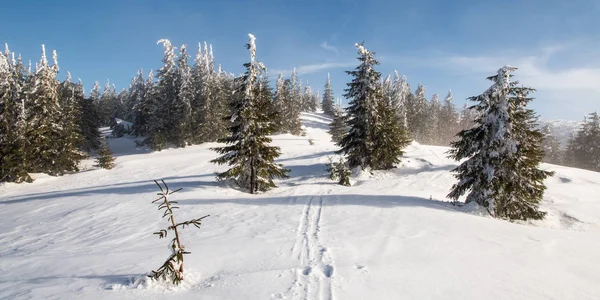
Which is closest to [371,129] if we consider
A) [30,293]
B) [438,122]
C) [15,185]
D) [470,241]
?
[470,241]

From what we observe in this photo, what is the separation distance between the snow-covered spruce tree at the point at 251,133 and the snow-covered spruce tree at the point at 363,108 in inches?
396

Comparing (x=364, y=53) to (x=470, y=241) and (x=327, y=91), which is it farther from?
(x=327, y=91)

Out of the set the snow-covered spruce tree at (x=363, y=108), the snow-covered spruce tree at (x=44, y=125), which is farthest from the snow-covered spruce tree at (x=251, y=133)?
the snow-covered spruce tree at (x=44, y=125)

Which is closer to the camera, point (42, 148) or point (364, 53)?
point (364, 53)

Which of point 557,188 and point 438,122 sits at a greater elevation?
point 438,122

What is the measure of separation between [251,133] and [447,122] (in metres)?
94.9

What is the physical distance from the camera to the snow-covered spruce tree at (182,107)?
48928 mm

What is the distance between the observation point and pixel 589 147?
52.0m

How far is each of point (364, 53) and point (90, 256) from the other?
2494 centimetres

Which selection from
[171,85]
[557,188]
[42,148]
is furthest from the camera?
[171,85]

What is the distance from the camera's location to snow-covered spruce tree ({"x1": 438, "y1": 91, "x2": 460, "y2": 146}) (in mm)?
95450

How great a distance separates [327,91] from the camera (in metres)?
111

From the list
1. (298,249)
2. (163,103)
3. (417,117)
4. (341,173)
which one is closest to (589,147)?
(417,117)

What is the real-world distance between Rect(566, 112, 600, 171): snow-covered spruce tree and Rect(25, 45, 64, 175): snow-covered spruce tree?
7554cm
